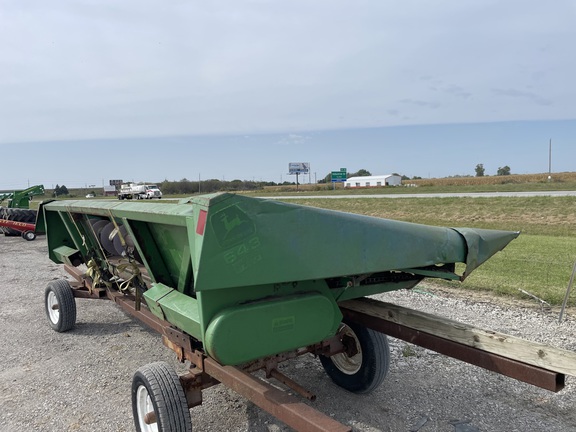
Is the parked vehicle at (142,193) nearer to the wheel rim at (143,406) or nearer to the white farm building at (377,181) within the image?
the wheel rim at (143,406)

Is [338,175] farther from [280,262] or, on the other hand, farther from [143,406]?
[280,262]

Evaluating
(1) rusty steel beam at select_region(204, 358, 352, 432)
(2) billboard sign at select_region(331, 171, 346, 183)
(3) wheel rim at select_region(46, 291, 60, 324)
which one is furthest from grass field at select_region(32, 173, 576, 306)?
(2) billboard sign at select_region(331, 171, 346, 183)

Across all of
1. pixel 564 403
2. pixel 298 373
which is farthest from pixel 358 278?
pixel 564 403

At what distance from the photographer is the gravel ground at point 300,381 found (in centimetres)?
306

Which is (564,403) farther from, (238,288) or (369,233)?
(238,288)

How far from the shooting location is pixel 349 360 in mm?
3539

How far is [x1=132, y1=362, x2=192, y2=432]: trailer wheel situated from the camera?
98.3 inches

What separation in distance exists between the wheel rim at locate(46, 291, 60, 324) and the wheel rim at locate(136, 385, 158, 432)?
306 cm

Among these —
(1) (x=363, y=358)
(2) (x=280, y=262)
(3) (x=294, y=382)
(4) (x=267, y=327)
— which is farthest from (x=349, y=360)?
(2) (x=280, y=262)

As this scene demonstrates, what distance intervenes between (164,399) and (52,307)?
3647mm

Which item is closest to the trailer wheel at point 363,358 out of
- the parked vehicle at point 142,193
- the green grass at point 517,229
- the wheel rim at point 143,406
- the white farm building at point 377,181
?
the wheel rim at point 143,406

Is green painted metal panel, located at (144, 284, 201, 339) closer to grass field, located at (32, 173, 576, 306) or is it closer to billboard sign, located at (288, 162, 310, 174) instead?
grass field, located at (32, 173, 576, 306)

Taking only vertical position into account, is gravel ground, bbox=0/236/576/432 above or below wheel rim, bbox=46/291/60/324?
below

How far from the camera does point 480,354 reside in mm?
2250
